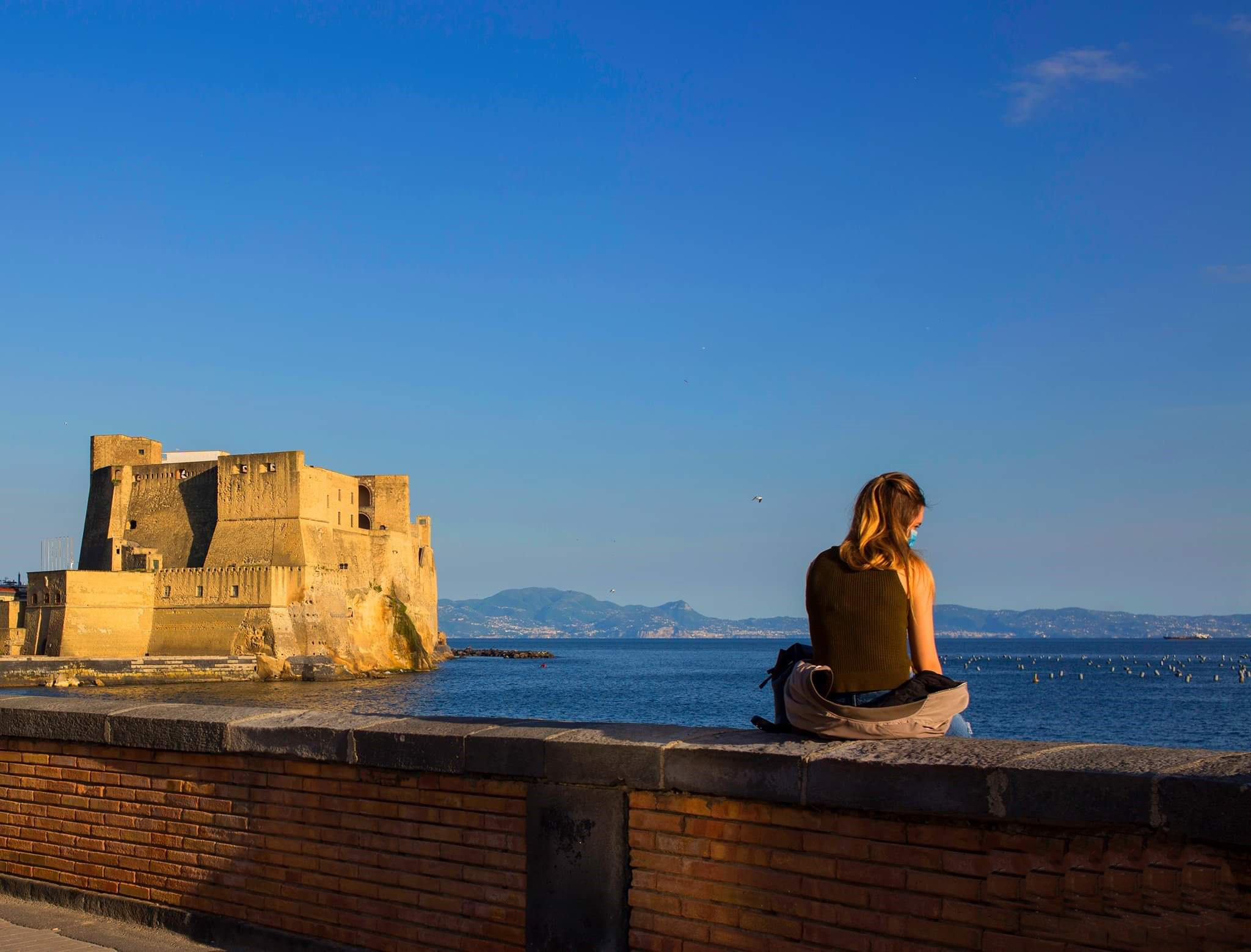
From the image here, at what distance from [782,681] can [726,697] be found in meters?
65.8

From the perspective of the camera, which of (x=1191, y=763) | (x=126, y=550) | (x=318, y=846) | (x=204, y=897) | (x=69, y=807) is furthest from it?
(x=126, y=550)

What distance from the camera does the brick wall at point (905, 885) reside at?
3.70m

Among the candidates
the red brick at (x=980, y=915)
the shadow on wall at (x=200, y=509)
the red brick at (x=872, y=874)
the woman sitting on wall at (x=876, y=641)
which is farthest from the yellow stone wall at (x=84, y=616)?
the red brick at (x=980, y=915)

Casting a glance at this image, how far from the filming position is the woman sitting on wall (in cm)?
478

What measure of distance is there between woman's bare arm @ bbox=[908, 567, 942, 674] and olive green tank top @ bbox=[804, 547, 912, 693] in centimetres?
7

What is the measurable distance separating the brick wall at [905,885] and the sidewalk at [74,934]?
2736 millimetres

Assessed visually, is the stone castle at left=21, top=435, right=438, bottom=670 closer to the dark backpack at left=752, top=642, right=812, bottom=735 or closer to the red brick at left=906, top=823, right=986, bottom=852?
the dark backpack at left=752, top=642, right=812, bottom=735

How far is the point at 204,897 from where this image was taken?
21.0ft

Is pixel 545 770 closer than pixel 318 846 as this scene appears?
Yes

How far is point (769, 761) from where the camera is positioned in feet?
15.1

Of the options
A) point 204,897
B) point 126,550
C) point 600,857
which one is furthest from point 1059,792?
point 126,550

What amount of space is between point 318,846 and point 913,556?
3390 mm

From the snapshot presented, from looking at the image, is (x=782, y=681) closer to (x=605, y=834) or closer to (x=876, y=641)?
(x=876, y=641)

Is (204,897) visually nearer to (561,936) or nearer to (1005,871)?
(561,936)
